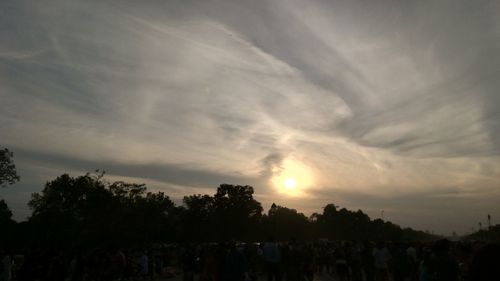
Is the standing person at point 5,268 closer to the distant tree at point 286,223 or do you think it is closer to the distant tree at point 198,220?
the distant tree at point 198,220

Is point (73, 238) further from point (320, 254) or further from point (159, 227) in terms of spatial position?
point (320, 254)

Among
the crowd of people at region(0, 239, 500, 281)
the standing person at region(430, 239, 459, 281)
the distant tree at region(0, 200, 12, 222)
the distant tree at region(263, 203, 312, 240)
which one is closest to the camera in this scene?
the standing person at region(430, 239, 459, 281)

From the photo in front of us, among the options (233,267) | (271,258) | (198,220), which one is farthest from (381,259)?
(198,220)

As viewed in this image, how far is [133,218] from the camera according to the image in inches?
3270

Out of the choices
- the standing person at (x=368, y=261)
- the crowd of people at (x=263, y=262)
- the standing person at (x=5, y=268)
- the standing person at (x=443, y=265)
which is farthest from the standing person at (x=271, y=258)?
the standing person at (x=5, y=268)

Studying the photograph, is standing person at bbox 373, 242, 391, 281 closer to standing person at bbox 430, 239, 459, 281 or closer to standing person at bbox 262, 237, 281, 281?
standing person at bbox 262, 237, 281, 281

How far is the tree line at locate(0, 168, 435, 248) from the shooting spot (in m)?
79.2

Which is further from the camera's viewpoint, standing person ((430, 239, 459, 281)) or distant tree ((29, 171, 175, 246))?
distant tree ((29, 171, 175, 246))

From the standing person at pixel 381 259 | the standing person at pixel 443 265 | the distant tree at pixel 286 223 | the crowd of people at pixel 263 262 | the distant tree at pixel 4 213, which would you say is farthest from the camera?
the distant tree at pixel 286 223

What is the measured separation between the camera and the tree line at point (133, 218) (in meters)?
79.2

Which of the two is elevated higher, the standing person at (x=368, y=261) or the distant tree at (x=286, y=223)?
the distant tree at (x=286, y=223)

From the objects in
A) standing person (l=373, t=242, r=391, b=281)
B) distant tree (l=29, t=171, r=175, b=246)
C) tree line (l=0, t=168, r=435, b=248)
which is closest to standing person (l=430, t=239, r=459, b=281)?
standing person (l=373, t=242, r=391, b=281)

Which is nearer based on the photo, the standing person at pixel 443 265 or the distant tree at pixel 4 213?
the standing person at pixel 443 265

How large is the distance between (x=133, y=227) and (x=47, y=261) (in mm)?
70519
